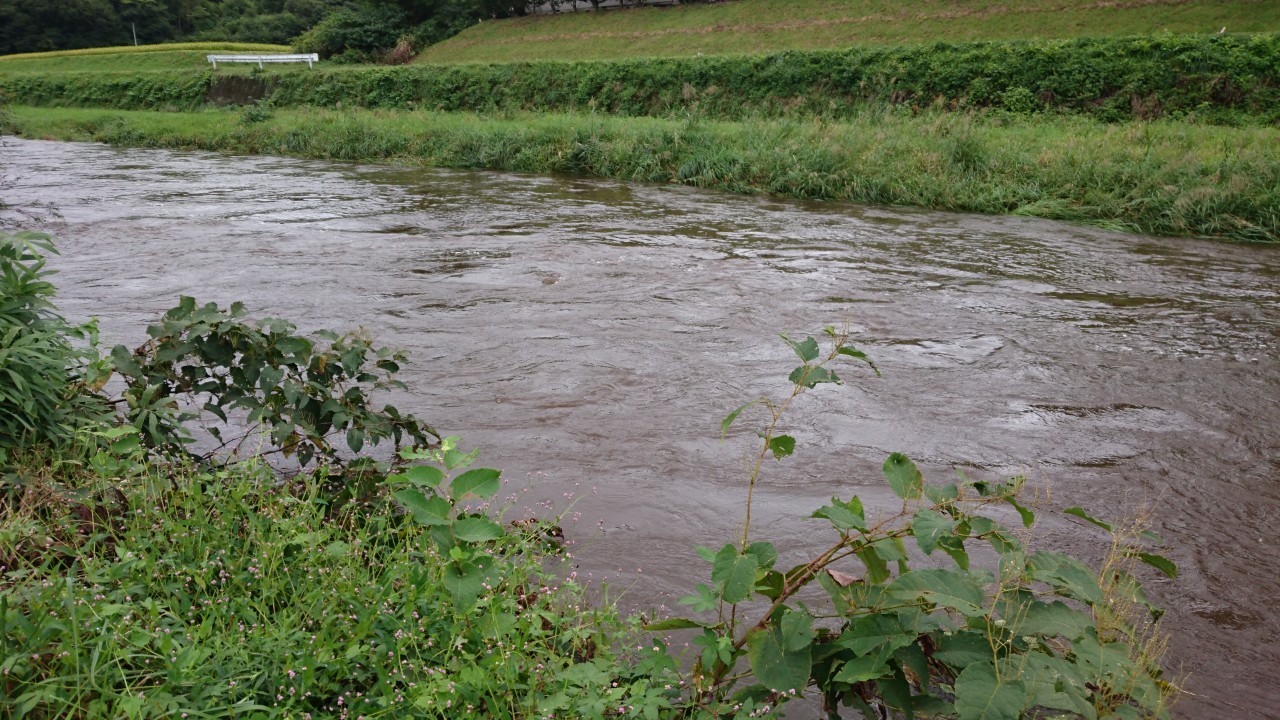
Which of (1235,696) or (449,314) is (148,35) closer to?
(449,314)

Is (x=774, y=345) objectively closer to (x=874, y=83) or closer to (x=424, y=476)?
(x=424, y=476)

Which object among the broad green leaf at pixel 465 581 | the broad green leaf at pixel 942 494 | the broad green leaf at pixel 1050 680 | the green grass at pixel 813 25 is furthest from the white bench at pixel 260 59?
the broad green leaf at pixel 1050 680

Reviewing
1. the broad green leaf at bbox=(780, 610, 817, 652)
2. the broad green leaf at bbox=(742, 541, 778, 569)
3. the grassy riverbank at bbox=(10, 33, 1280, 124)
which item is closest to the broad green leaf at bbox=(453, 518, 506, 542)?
the broad green leaf at bbox=(742, 541, 778, 569)

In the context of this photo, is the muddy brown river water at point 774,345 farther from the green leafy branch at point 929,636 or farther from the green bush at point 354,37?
the green bush at point 354,37

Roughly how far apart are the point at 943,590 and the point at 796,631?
408 millimetres

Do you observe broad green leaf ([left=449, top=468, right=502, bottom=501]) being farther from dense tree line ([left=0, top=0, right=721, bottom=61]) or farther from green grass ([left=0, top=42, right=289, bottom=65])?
green grass ([left=0, top=42, right=289, bottom=65])

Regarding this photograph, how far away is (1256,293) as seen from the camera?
8617 millimetres

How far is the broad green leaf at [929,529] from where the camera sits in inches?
92.5

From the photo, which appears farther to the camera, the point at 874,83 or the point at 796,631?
the point at 874,83

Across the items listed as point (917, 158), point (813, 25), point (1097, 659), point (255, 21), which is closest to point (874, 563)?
point (1097, 659)

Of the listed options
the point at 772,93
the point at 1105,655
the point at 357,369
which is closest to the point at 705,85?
the point at 772,93

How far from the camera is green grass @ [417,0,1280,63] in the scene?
2469 cm

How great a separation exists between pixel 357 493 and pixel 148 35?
242ft

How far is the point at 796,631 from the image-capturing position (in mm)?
2504
